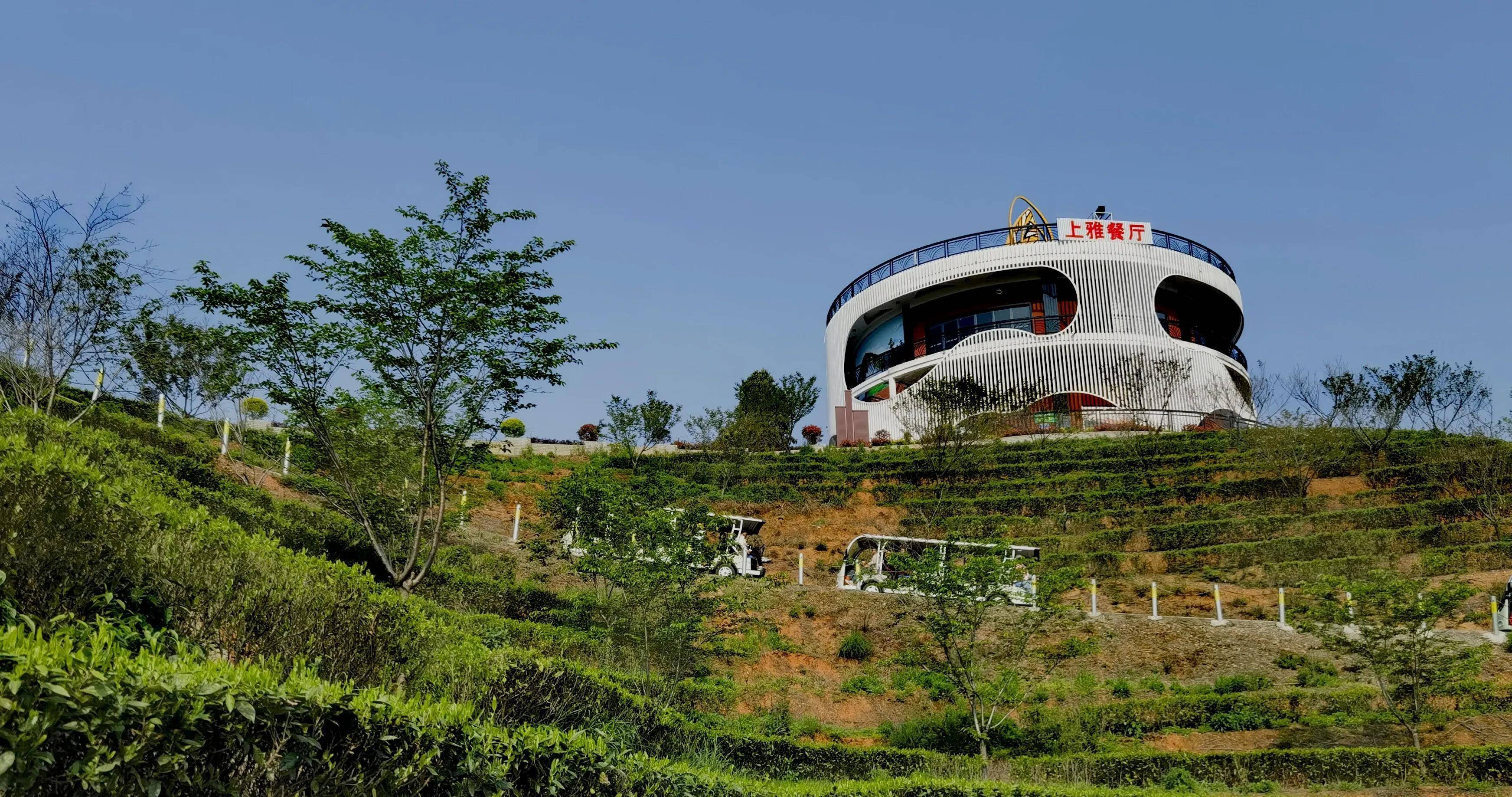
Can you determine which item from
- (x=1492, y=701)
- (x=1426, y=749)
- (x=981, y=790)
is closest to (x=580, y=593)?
(x=981, y=790)

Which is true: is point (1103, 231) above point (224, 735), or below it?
above

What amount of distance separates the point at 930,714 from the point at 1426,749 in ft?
23.2

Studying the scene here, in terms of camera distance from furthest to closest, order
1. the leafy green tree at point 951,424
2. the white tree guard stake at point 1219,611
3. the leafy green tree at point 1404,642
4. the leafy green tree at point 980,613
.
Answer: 1. the leafy green tree at point 951,424
2. the white tree guard stake at point 1219,611
3. the leafy green tree at point 980,613
4. the leafy green tree at point 1404,642

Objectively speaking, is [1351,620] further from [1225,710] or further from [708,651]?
[708,651]

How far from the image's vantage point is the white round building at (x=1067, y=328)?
40469 mm

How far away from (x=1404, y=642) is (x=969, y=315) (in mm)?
33078

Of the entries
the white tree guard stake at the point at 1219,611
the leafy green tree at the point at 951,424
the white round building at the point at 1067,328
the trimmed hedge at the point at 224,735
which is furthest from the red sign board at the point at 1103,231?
the trimmed hedge at the point at 224,735

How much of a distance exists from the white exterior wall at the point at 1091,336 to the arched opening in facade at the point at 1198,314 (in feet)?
2.88

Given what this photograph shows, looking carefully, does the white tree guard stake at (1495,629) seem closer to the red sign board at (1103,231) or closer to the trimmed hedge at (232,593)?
the trimmed hedge at (232,593)

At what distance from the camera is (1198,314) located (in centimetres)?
4684

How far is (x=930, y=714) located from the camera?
15773 mm

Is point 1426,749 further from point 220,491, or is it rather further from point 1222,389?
point 1222,389

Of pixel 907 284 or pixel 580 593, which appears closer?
pixel 580 593

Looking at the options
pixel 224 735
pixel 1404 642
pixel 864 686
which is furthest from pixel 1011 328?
pixel 224 735
